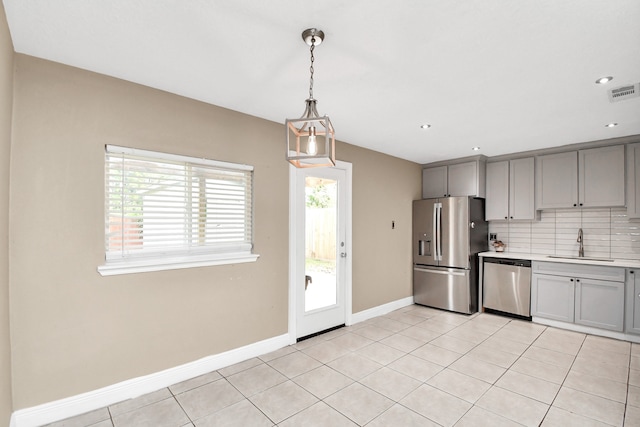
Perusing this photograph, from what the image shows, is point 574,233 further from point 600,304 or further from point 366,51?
point 366,51

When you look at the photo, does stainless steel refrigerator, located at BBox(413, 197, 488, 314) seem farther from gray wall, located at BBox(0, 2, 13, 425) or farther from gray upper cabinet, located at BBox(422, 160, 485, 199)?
gray wall, located at BBox(0, 2, 13, 425)

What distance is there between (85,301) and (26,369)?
494mm

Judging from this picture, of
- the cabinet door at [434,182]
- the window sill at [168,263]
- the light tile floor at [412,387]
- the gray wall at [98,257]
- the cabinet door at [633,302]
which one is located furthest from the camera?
the cabinet door at [434,182]

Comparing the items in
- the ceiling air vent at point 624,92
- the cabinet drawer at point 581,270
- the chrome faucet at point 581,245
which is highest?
the ceiling air vent at point 624,92

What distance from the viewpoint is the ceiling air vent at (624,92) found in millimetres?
2393

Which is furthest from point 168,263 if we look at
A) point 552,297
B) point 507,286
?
point 552,297

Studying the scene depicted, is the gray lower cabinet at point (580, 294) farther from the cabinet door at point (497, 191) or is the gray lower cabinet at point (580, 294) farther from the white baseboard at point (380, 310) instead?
the white baseboard at point (380, 310)

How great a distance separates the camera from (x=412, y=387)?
258 centimetres

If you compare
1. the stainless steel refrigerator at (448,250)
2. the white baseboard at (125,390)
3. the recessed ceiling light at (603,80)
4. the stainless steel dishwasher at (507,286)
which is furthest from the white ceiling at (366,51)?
the white baseboard at (125,390)

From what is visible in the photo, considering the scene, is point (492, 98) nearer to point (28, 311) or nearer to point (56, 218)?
point (56, 218)

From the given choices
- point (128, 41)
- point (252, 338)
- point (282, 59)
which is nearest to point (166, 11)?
point (128, 41)

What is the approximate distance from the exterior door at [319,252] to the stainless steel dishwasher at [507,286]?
2.26 metres

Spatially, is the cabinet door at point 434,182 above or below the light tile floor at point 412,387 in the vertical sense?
above

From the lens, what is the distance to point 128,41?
187 centimetres
